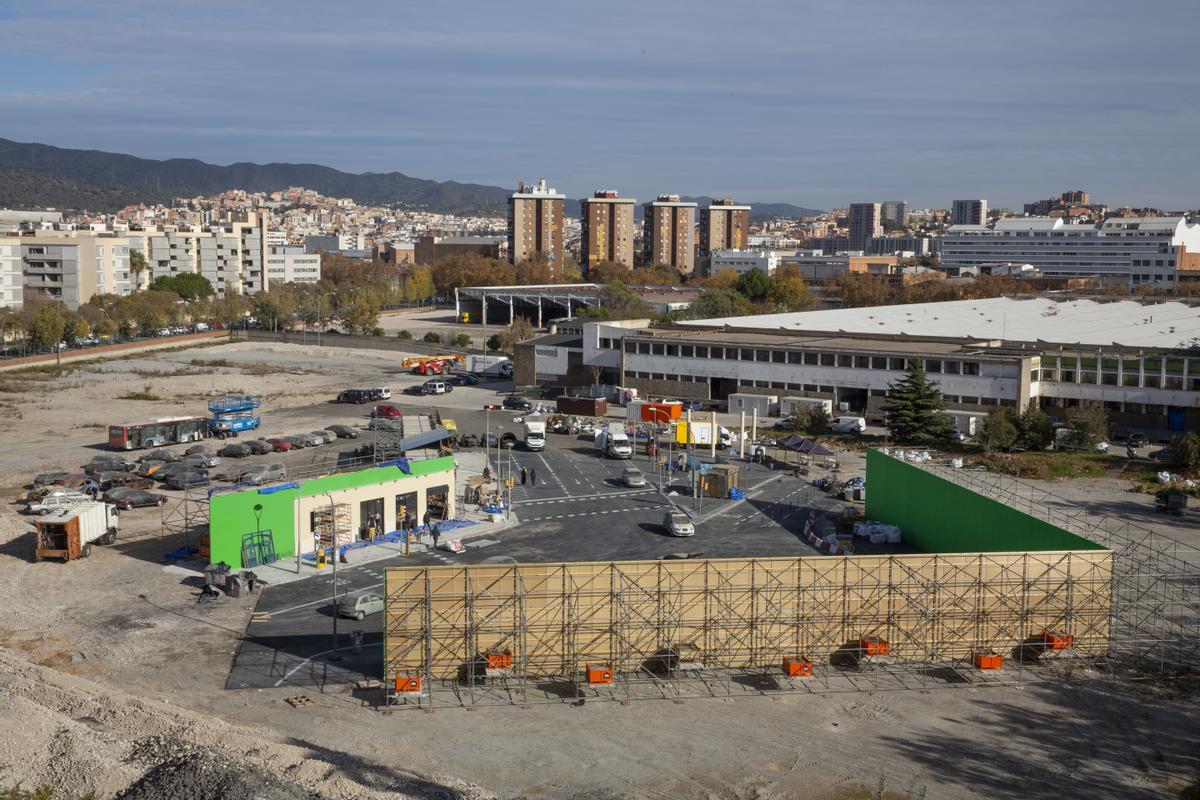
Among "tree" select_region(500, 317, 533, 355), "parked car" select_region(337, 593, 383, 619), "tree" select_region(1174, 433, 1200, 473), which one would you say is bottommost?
"parked car" select_region(337, 593, 383, 619)

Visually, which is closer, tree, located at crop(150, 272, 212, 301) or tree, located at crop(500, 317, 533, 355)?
tree, located at crop(500, 317, 533, 355)

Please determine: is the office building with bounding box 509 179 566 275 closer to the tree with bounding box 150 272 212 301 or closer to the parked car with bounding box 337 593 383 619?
the tree with bounding box 150 272 212 301

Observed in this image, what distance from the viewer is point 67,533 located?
74.9 feet

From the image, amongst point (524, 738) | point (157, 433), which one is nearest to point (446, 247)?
point (157, 433)

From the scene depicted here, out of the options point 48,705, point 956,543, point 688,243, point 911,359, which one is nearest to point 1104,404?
point 911,359

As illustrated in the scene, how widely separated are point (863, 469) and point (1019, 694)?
17187mm

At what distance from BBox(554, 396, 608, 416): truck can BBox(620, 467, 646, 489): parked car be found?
10324mm

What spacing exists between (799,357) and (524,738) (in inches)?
1198

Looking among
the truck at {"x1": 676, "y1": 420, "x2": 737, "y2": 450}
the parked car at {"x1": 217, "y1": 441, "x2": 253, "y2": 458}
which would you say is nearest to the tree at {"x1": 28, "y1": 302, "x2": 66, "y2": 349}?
the parked car at {"x1": 217, "y1": 441, "x2": 253, "y2": 458}

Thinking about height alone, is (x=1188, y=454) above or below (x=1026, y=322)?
below

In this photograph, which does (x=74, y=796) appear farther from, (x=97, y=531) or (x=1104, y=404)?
(x=1104, y=404)

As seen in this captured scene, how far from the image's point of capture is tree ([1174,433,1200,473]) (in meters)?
31.8

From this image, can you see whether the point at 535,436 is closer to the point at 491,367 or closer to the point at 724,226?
the point at 491,367

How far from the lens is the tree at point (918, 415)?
36.5 meters
